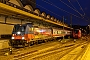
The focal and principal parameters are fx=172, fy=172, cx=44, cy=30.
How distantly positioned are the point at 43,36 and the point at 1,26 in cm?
800

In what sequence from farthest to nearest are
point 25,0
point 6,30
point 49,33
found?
1. point 25,0
2. point 49,33
3. point 6,30

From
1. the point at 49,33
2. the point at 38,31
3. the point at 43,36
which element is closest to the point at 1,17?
the point at 38,31

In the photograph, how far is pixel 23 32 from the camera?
22.0 meters

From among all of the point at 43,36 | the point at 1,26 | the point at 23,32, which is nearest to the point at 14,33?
the point at 23,32

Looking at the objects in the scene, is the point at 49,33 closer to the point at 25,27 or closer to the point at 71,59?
the point at 25,27

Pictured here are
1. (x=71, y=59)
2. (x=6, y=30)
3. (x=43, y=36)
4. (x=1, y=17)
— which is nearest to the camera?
(x=71, y=59)

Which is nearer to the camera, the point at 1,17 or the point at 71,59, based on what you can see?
Result: the point at 71,59

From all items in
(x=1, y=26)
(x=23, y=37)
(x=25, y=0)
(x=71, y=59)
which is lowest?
(x=71, y=59)

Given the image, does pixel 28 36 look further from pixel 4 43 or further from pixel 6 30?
pixel 6 30

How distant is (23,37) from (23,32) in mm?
727

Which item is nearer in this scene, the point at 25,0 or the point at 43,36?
the point at 43,36

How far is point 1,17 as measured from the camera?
24.1 m

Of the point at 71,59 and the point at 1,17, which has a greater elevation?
the point at 1,17

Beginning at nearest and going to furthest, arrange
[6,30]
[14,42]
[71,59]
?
[71,59], [14,42], [6,30]
